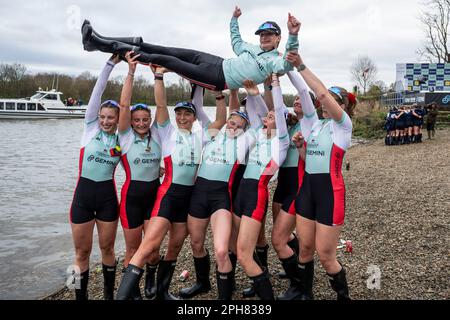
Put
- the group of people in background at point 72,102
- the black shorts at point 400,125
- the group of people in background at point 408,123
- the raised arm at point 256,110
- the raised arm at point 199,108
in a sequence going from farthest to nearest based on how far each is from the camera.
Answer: the group of people in background at point 72,102 < the black shorts at point 400,125 < the group of people in background at point 408,123 < the raised arm at point 199,108 < the raised arm at point 256,110

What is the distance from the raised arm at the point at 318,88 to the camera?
3.95 meters

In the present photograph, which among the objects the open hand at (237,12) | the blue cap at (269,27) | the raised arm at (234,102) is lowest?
the raised arm at (234,102)

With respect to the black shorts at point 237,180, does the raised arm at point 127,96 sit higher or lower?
higher

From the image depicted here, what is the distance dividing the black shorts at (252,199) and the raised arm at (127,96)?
1.44m

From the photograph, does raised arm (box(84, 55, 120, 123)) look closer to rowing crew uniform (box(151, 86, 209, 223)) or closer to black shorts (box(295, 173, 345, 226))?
rowing crew uniform (box(151, 86, 209, 223))

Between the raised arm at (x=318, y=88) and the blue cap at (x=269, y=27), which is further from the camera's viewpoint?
the blue cap at (x=269, y=27)

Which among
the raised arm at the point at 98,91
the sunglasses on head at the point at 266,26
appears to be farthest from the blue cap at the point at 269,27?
the raised arm at the point at 98,91

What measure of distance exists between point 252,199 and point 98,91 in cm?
206

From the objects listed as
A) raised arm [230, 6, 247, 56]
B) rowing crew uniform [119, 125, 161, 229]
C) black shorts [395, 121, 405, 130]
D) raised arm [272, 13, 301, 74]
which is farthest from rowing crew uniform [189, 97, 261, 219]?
black shorts [395, 121, 405, 130]

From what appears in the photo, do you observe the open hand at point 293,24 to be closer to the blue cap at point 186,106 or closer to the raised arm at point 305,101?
the raised arm at point 305,101

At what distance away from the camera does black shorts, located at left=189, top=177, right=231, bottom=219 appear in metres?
4.32

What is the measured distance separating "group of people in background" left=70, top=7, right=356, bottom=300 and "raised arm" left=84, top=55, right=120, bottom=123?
0.02 m

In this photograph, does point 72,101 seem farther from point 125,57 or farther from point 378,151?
point 125,57
